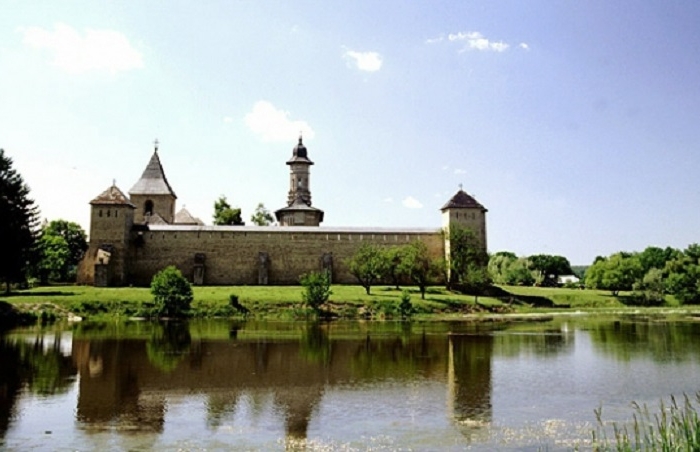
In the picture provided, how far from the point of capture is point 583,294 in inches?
1956

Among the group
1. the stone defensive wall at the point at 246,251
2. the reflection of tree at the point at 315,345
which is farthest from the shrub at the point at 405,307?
the stone defensive wall at the point at 246,251

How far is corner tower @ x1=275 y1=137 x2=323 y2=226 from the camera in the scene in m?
57.1

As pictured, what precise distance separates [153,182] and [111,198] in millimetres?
10664

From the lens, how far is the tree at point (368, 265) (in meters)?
44.9

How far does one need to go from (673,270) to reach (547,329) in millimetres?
35888

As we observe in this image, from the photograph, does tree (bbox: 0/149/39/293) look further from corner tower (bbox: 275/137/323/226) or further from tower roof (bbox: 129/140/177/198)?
corner tower (bbox: 275/137/323/226)

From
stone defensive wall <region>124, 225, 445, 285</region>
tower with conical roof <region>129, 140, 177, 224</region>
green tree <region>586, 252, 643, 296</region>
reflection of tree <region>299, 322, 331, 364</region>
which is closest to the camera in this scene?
reflection of tree <region>299, 322, 331, 364</region>

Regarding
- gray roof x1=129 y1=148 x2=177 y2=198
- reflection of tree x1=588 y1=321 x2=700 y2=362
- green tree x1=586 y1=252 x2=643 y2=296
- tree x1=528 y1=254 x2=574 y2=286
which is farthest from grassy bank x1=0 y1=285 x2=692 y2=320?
tree x1=528 y1=254 x2=574 y2=286

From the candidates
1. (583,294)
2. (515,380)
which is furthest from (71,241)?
(515,380)

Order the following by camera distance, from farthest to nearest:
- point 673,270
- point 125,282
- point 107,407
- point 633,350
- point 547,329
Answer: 1. point 673,270
2. point 125,282
3. point 547,329
4. point 633,350
5. point 107,407

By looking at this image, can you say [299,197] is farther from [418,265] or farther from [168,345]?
[168,345]

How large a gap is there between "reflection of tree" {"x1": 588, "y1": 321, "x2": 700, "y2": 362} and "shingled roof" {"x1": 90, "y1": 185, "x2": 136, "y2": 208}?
32700 millimetres

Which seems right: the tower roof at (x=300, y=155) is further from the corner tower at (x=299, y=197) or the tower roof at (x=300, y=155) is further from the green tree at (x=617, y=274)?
the green tree at (x=617, y=274)

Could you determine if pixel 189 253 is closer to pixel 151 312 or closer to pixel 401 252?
pixel 151 312
